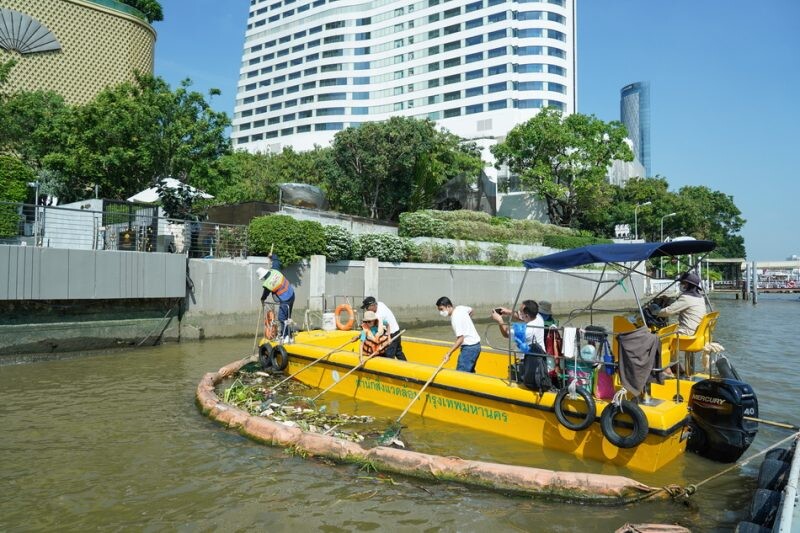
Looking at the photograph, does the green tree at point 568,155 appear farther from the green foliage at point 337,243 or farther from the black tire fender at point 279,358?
the black tire fender at point 279,358

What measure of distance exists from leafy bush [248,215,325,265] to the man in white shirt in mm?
11030

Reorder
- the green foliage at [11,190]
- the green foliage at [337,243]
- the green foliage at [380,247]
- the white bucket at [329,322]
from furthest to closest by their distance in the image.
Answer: the green foliage at [380,247]
the green foliage at [337,243]
the green foliage at [11,190]
the white bucket at [329,322]

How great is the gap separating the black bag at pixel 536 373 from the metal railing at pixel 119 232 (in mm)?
11742

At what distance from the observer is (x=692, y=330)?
7.08 meters

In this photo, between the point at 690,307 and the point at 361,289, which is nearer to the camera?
the point at 690,307

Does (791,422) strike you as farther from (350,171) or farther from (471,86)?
(471,86)

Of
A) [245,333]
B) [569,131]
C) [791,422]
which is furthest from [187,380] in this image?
[569,131]

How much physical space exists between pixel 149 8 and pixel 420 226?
33043 millimetres

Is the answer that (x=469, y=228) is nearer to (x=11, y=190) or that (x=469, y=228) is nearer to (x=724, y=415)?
(x=11, y=190)

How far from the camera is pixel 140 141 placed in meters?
20.7

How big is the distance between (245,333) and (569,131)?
3262 centimetres

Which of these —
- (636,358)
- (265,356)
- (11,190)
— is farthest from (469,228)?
(636,358)

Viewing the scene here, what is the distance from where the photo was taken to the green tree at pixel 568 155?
4031 cm

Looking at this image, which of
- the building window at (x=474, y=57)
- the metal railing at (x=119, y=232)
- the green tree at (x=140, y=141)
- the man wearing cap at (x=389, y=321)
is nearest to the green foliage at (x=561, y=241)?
the green tree at (x=140, y=141)
